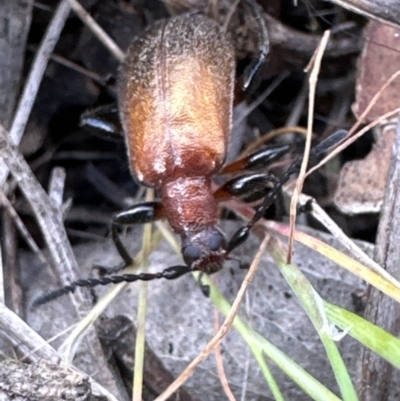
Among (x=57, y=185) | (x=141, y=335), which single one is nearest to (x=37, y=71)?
(x=57, y=185)

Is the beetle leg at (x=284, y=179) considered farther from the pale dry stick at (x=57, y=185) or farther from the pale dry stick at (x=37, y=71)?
the pale dry stick at (x=37, y=71)

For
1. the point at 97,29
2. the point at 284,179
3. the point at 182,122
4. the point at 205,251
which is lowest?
the point at 205,251

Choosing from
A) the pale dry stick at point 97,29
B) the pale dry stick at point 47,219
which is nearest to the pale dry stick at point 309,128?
the pale dry stick at point 47,219

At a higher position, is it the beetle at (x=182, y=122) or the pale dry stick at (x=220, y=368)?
the beetle at (x=182, y=122)

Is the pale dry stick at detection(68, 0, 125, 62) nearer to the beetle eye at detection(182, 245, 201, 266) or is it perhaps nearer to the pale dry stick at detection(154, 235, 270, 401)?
the beetle eye at detection(182, 245, 201, 266)

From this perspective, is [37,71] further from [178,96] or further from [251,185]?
[251,185]
